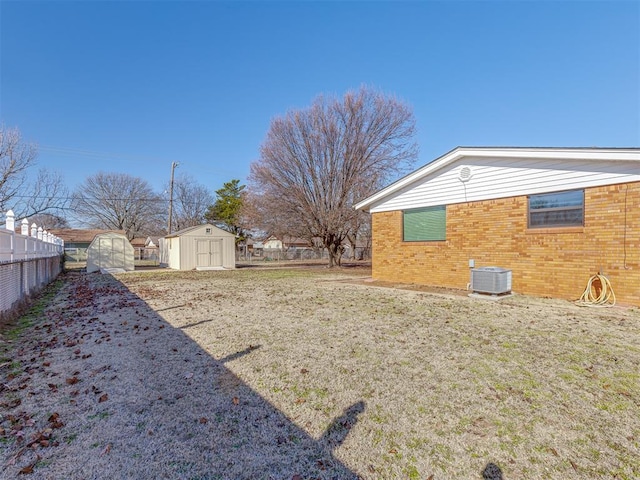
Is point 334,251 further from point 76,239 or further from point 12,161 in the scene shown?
point 76,239

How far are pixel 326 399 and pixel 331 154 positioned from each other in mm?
18055

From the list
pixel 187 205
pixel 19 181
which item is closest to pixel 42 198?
pixel 19 181

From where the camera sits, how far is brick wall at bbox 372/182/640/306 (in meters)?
7.03

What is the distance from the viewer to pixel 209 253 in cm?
2195

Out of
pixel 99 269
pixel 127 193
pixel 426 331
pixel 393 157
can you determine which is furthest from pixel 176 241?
pixel 127 193

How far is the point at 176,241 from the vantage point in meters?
21.8

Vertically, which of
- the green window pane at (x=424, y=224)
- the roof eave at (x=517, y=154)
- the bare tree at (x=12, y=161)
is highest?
the bare tree at (x=12, y=161)

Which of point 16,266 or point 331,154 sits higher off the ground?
point 331,154

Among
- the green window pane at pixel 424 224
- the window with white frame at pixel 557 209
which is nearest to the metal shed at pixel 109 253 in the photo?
the green window pane at pixel 424 224

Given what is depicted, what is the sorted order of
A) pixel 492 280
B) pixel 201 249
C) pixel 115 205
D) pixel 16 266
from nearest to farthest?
pixel 16 266, pixel 492 280, pixel 201 249, pixel 115 205

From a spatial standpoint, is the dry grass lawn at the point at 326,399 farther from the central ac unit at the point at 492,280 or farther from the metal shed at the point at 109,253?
the metal shed at the point at 109,253

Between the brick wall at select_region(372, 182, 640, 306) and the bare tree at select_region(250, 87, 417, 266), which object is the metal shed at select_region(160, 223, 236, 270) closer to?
the bare tree at select_region(250, 87, 417, 266)

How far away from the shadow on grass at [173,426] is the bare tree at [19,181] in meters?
22.0

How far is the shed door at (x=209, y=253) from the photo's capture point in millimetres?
21659
